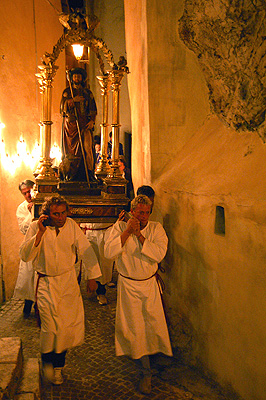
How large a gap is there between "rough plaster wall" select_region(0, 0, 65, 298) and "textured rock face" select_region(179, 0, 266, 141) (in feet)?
11.5

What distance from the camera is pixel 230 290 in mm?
3293

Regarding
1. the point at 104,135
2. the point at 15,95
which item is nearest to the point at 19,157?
the point at 15,95

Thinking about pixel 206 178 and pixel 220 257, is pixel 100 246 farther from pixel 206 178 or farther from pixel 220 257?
pixel 220 257

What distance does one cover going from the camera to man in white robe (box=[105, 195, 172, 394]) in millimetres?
3697

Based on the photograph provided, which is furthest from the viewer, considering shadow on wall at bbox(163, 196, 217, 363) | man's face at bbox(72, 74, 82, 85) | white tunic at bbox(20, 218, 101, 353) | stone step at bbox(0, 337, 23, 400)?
man's face at bbox(72, 74, 82, 85)

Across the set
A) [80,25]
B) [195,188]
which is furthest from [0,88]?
[195,188]

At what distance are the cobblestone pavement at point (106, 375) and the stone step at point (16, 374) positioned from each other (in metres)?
0.31

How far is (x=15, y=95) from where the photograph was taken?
6.95 meters

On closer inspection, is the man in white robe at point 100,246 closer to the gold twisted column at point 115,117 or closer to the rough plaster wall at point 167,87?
the gold twisted column at point 115,117

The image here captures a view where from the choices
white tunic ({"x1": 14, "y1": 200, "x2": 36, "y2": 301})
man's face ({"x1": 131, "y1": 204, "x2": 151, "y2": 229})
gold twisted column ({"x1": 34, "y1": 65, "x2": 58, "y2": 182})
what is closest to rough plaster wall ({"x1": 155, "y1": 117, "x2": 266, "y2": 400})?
man's face ({"x1": 131, "y1": 204, "x2": 151, "y2": 229})

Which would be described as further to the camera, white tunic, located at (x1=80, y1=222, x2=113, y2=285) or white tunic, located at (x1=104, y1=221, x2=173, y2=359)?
white tunic, located at (x1=80, y1=222, x2=113, y2=285)

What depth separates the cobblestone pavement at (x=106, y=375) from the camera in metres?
3.51

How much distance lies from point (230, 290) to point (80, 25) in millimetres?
4729

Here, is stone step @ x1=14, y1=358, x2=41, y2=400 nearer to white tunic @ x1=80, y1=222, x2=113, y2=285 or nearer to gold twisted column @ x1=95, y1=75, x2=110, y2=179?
white tunic @ x1=80, y1=222, x2=113, y2=285
